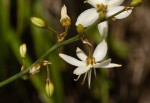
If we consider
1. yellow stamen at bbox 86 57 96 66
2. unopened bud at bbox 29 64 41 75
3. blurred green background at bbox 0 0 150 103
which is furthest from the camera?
blurred green background at bbox 0 0 150 103

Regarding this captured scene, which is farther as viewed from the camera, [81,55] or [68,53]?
[68,53]

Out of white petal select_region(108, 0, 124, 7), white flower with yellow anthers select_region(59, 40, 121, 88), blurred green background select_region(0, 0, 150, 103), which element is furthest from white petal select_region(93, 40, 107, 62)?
blurred green background select_region(0, 0, 150, 103)

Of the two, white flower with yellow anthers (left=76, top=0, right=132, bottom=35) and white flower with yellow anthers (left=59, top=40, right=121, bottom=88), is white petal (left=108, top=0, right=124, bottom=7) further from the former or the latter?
white flower with yellow anthers (left=59, top=40, right=121, bottom=88)

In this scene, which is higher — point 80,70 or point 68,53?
point 68,53

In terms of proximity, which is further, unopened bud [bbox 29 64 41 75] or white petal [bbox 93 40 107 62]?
→ white petal [bbox 93 40 107 62]

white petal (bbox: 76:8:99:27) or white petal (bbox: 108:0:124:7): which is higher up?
white petal (bbox: 108:0:124:7)

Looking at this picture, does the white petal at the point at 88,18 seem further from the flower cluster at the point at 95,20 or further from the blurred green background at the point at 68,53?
the blurred green background at the point at 68,53

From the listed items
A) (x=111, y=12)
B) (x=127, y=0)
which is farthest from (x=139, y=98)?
(x=111, y=12)

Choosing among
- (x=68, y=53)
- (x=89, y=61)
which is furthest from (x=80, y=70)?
(x=68, y=53)

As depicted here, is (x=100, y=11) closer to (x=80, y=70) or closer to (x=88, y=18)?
(x=88, y=18)
